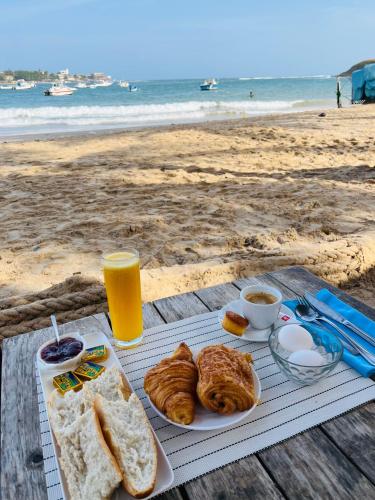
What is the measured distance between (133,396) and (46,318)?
1718 millimetres

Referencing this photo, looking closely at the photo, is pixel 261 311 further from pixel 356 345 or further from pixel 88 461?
pixel 88 461

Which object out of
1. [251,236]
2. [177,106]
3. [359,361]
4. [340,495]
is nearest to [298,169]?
[251,236]

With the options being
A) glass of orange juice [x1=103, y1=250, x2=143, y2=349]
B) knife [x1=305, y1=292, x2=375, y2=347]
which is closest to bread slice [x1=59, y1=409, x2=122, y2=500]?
glass of orange juice [x1=103, y1=250, x2=143, y2=349]

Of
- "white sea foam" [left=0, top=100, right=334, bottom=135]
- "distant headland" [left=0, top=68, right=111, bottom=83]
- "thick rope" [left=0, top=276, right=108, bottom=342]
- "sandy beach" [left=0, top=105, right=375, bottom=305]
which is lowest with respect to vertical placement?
"thick rope" [left=0, top=276, right=108, bottom=342]

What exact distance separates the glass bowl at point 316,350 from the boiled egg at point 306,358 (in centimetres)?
2

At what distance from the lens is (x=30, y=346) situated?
1322 millimetres

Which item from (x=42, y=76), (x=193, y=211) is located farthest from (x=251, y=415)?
(x=42, y=76)

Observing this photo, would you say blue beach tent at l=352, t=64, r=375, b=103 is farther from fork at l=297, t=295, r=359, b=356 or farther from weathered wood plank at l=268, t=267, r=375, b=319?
fork at l=297, t=295, r=359, b=356

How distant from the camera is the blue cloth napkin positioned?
3.62 ft

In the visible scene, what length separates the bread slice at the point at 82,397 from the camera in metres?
0.89

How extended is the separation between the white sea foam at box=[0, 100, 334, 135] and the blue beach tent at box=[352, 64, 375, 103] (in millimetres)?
4525

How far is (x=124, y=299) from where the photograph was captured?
128 cm

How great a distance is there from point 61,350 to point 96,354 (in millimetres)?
97

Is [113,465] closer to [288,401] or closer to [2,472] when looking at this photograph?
[2,472]
